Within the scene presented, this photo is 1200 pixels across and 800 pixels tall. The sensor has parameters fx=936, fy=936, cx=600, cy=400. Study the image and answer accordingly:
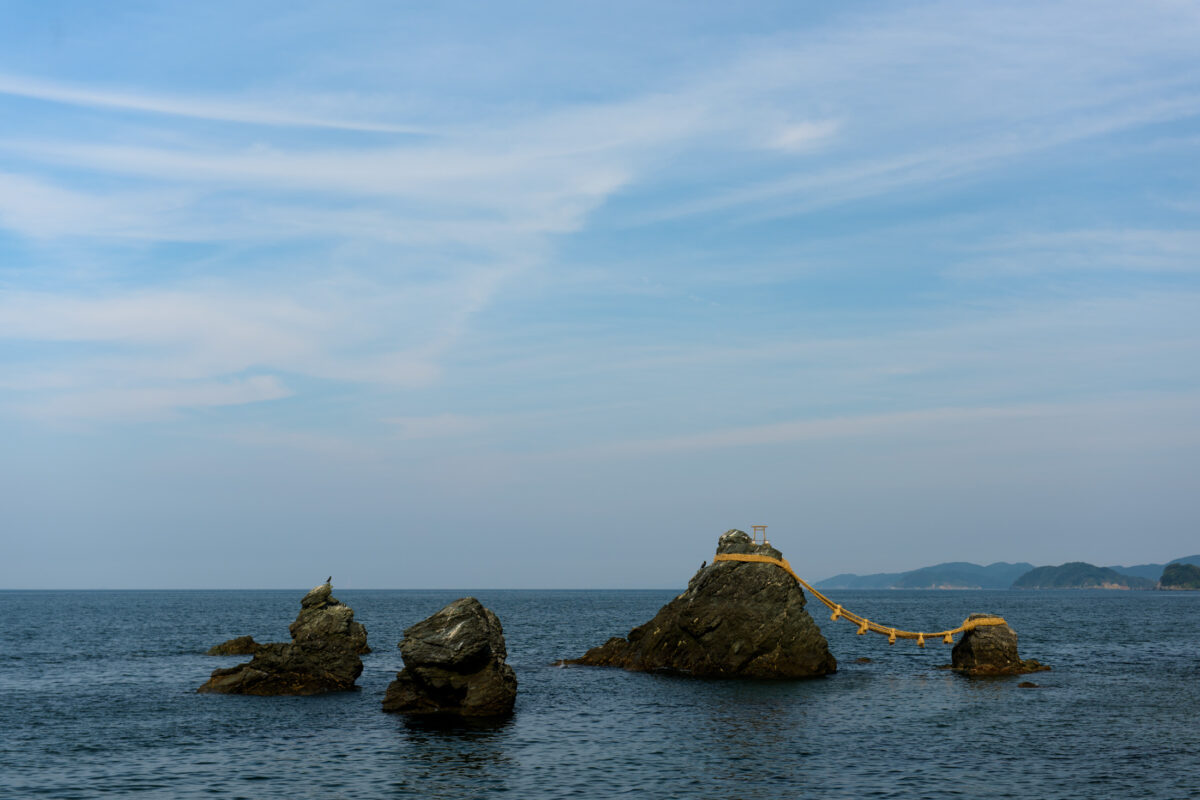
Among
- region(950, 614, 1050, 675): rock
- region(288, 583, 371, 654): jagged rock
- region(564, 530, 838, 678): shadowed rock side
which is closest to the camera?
region(288, 583, 371, 654): jagged rock

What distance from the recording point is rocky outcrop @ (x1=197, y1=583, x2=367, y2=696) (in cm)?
4747

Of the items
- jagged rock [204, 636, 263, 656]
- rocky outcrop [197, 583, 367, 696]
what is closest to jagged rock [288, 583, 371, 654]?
rocky outcrop [197, 583, 367, 696]

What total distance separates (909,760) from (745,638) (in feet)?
73.9

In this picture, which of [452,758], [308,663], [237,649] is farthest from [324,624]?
[237,649]

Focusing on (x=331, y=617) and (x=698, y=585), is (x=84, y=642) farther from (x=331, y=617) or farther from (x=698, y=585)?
(x=698, y=585)

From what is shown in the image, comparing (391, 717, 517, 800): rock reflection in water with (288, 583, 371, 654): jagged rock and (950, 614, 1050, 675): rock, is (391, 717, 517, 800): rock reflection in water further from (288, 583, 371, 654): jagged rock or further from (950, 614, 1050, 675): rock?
(950, 614, 1050, 675): rock

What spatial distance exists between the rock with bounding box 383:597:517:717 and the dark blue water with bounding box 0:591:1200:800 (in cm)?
164

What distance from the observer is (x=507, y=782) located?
28.6m

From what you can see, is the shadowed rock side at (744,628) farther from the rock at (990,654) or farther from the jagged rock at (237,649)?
the jagged rock at (237,649)

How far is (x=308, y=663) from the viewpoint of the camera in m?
49.2

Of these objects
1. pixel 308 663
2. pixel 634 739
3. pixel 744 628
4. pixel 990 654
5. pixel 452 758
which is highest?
pixel 744 628

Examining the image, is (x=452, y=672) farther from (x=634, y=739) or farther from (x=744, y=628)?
(x=744, y=628)

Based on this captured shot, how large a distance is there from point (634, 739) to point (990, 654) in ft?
98.8

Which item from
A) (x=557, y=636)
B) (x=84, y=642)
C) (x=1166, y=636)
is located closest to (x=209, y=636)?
(x=84, y=642)
